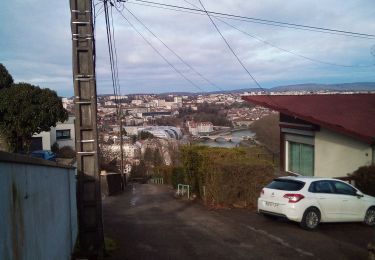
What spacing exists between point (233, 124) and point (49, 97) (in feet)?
95.2

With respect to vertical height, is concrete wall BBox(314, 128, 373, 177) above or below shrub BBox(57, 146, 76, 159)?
above

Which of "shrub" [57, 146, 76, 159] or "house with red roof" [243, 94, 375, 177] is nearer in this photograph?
"house with red roof" [243, 94, 375, 177]

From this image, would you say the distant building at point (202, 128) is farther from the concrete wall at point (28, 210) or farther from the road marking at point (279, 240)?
the concrete wall at point (28, 210)

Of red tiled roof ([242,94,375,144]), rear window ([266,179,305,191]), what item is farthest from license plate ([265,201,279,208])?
red tiled roof ([242,94,375,144])

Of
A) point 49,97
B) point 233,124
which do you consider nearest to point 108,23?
point 49,97

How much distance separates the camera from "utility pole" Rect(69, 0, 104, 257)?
9.91m

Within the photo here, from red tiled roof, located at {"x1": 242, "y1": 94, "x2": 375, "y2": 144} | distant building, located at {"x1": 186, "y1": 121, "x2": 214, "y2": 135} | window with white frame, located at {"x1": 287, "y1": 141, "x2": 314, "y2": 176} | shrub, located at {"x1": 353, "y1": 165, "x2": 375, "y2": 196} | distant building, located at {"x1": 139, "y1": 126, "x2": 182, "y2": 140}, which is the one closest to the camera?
shrub, located at {"x1": 353, "y1": 165, "x2": 375, "y2": 196}

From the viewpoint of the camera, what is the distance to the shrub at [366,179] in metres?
18.1

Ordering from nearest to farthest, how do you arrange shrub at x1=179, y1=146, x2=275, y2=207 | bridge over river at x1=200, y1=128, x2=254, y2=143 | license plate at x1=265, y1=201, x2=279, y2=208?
license plate at x1=265, y1=201, x2=279, y2=208 → shrub at x1=179, y1=146, x2=275, y2=207 → bridge over river at x1=200, y1=128, x2=254, y2=143

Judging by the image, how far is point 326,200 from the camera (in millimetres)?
13984

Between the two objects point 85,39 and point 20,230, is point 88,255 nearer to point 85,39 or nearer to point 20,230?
point 85,39

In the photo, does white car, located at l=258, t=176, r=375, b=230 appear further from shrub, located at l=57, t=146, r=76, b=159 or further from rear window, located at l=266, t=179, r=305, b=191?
shrub, located at l=57, t=146, r=76, b=159

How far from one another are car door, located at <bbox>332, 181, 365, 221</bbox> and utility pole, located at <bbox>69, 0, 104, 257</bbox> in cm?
741

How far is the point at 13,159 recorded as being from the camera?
12.4ft
